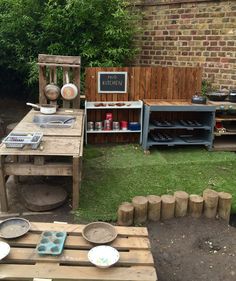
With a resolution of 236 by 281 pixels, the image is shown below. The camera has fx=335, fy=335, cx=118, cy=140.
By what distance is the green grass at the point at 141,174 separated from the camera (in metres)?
4.51

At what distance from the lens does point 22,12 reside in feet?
25.8

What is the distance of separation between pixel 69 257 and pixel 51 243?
0.21 m

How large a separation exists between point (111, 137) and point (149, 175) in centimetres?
190

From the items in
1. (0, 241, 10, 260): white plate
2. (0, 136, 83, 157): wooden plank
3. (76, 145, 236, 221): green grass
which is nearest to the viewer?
(0, 241, 10, 260): white plate

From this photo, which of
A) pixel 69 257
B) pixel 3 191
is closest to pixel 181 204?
pixel 69 257

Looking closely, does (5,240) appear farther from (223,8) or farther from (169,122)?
(223,8)

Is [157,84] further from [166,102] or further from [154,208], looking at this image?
[154,208]

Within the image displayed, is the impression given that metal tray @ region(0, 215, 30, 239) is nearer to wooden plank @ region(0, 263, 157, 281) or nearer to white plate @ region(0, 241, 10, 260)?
white plate @ region(0, 241, 10, 260)

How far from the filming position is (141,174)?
210 inches

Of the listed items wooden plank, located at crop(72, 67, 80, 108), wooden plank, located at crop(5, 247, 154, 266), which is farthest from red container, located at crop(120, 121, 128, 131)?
wooden plank, located at crop(5, 247, 154, 266)

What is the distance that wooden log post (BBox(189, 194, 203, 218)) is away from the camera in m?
4.13

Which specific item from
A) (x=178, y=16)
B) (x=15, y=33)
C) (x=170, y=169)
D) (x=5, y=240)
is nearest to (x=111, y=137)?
(x=170, y=169)

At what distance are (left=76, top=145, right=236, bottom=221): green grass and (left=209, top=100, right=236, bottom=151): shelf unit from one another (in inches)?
10.2

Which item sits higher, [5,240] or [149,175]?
[5,240]
